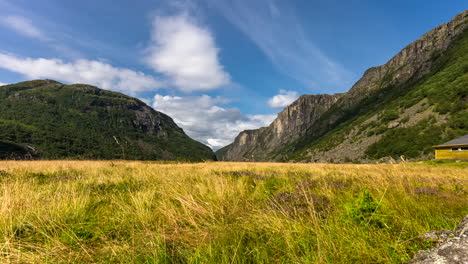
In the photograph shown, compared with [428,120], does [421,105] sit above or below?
above

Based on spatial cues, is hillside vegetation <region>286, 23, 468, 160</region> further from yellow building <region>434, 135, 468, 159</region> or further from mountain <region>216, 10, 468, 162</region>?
yellow building <region>434, 135, 468, 159</region>

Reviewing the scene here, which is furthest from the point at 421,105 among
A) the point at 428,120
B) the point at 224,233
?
the point at 224,233

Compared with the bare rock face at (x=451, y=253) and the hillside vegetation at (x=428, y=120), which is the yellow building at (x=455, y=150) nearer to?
the hillside vegetation at (x=428, y=120)

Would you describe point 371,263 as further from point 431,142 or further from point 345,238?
point 431,142

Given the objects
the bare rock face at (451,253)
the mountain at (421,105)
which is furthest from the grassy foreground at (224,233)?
the mountain at (421,105)

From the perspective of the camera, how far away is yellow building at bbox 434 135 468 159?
27.6m

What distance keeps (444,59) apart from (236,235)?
114 m

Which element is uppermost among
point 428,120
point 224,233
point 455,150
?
point 428,120

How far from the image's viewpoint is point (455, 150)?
94.9 feet

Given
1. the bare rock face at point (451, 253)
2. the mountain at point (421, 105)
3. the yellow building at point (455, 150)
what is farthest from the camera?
the mountain at point (421, 105)

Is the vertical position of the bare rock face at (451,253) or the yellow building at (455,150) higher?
the yellow building at (455,150)

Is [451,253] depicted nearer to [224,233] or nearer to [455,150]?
[224,233]

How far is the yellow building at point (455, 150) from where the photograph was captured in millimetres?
27578

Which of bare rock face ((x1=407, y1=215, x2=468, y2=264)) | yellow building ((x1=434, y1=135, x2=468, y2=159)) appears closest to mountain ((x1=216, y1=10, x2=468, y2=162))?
yellow building ((x1=434, y1=135, x2=468, y2=159))
